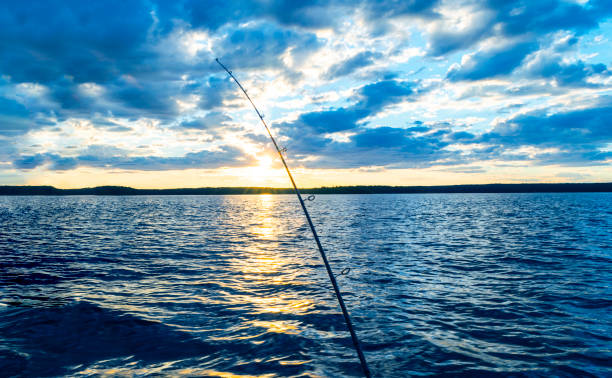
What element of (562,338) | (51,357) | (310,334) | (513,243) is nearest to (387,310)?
(310,334)

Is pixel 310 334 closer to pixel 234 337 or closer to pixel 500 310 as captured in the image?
pixel 234 337

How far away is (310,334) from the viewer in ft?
23.6

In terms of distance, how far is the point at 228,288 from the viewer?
10.7m

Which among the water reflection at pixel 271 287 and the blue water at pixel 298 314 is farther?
the water reflection at pixel 271 287

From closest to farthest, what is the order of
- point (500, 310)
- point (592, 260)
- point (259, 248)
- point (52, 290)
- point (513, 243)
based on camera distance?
point (500, 310) → point (52, 290) → point (592, 260) → point (259, 248) → point (513, 243)

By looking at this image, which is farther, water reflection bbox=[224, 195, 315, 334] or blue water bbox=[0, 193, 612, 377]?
water reflection bbox=[224, 195, 315, 334]

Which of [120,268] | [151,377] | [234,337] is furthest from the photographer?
Answer: [120,268]

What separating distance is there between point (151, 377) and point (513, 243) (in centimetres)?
2148

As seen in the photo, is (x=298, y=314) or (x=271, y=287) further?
(x=271, y=287)

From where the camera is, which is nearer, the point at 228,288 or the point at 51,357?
the point at 51,357

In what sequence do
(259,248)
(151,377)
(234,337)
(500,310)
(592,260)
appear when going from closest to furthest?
1. (151,377)
2. (234,337)
3. (500,310)
4. (592,260)
5. (259,248)

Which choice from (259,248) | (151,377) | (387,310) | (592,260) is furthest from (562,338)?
(259,248)

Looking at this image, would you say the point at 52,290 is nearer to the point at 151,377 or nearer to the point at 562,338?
the point at 151,377

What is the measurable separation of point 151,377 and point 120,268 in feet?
31.0
